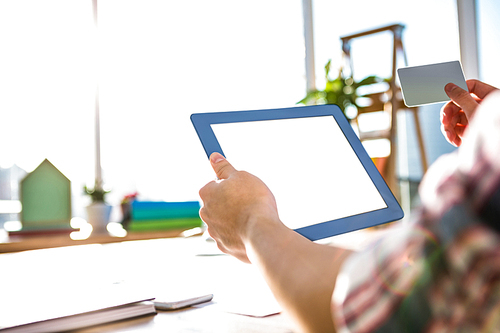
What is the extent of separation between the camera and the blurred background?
262 cm

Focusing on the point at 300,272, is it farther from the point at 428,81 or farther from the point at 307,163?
the point at 428,81

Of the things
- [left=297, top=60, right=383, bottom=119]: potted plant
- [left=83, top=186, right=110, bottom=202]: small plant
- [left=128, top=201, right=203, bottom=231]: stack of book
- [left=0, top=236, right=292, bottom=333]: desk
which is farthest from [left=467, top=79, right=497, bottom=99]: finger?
[left=297, top=60, right=383, bottom=119]: potted plant

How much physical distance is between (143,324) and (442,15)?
3.32 metres

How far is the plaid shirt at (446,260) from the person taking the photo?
0.72ft

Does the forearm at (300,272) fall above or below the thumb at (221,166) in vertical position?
below

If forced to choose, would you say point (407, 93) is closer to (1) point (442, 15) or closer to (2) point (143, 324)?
(2) point (143, 324)

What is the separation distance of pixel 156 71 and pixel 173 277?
2532mm

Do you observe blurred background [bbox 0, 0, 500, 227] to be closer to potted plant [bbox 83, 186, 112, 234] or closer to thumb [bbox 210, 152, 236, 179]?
potted plant [bbox 83, 186, 112, 234]

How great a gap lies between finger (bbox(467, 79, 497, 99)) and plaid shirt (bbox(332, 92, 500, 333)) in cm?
98

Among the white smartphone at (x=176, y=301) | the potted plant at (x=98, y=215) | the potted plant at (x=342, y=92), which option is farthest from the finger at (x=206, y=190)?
the potted plant at (x=342, y=92)

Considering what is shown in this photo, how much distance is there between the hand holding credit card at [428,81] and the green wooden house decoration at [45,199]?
1869 millimetres

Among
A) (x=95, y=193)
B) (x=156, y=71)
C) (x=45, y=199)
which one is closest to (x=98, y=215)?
(x=95, y=193)

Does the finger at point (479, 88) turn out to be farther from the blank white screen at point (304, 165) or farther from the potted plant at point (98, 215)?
the potted plant at point (98, 215)

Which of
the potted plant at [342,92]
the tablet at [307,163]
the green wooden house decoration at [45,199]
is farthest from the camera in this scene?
the potted plant at [342,92]
